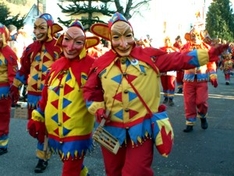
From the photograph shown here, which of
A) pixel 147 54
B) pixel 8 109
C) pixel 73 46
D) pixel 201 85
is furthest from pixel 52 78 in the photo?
pixel 201 85

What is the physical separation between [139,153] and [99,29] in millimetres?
1339

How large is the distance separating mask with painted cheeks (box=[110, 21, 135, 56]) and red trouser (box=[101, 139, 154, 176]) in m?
0.84

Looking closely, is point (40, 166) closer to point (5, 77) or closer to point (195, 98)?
point (5, 77)

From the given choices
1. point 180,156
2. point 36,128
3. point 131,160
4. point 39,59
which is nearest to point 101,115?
point 131,160

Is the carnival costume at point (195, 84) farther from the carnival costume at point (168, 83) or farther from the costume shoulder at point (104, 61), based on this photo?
the costume shoulder at point (104, 61)

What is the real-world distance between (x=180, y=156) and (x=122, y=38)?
10.2 feet

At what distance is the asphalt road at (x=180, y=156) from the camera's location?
583 centimetres

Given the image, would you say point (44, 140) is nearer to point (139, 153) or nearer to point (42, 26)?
point (139, 153)

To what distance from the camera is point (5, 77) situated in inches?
250

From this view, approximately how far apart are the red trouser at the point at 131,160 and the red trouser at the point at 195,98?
14.3 ft

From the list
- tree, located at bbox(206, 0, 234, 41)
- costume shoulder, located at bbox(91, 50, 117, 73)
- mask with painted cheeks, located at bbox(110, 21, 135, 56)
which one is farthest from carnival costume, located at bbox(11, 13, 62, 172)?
tree, located at bbox(206, 0, 234, 41)

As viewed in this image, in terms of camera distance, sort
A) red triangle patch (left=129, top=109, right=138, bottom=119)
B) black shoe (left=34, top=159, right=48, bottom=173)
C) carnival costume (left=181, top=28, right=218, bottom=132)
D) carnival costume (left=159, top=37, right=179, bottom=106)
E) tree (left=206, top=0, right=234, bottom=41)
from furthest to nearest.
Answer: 1. tree (left=206, top=0, right=234, bottom=41)
2. carnival costume (left=159, top=37, right=179, bottom=106)
3. carnival costume (left=181, top=28, right=218, bottom=132)
4. black shoe (left=34, top=159, right=48, bottom=173)
5. red triangle patch (left=129, top=109, right=138, bottom=119)

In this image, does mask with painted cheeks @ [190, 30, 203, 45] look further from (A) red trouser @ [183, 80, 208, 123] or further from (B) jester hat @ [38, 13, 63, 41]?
(B) jester hat @ [38, 13, 63, 41]

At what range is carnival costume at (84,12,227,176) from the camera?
3.94 m
